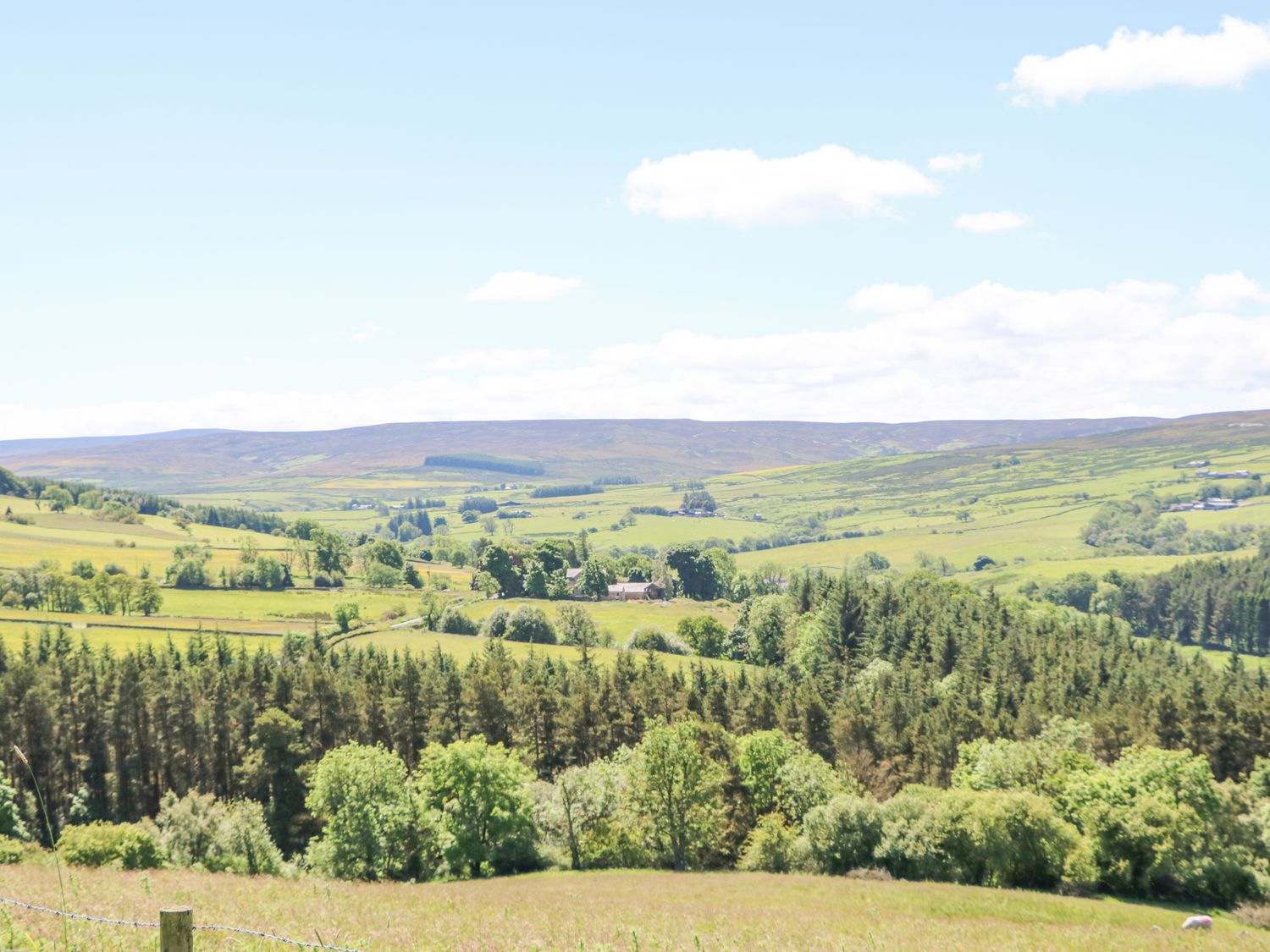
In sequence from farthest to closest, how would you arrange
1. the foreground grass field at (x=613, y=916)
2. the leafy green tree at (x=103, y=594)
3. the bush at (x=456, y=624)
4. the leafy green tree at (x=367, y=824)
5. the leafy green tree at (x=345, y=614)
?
the leafy green tree at (x=103, y=594) → the leafy green tree at (x=345, y=614) → the bush at (x=456, y=624) → the leafy green tree at (x=367, y=824) → the foreground grass field at (x=613, y=916)

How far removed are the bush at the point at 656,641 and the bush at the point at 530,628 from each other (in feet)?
48.7

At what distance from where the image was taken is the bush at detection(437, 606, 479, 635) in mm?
173000

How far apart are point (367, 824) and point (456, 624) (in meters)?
110

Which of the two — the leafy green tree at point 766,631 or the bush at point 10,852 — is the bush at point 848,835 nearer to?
the bush at point 10,852

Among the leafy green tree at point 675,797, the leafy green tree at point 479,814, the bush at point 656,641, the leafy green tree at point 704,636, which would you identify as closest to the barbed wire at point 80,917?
the leafy green tree at point 479,814

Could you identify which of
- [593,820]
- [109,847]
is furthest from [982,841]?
[109,847]

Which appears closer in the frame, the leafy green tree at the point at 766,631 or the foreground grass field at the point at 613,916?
the foreground grass field at the point at 613,916

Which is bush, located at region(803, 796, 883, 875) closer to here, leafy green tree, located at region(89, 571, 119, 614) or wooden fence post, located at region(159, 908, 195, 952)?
wooden fence post, located at region(159, 908, 195, 952)

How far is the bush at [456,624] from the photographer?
568 ft

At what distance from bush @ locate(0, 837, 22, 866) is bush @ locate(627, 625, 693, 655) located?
381 feet

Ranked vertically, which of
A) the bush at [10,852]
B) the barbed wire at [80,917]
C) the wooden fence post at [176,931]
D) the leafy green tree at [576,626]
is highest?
the wooden fence post at [176,931]

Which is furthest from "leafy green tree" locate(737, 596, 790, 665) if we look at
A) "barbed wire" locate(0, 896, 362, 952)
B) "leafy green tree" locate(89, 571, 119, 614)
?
"barbed wire" locate(0, 896, 362, 952)

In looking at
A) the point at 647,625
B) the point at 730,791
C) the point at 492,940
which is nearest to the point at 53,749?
the point at 730,791

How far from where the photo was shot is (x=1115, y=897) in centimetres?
5391
